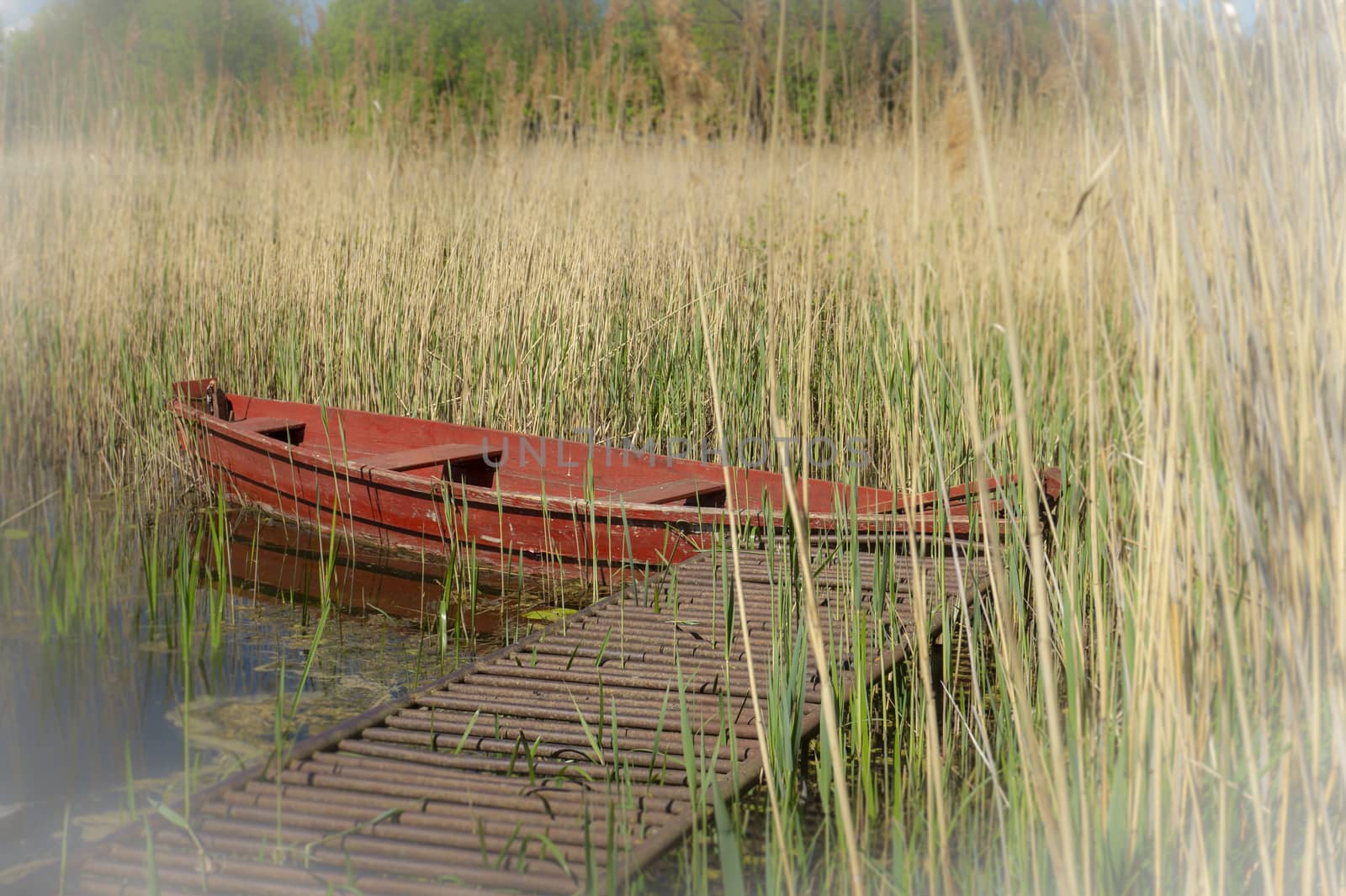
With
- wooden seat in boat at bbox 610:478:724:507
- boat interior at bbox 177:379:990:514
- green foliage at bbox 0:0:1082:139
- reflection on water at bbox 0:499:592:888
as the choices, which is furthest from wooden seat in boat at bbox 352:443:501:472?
green foliage at bbox 0:0:1082:139

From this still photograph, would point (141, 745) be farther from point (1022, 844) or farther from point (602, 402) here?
point (602, 402)

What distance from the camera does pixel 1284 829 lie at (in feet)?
4.41

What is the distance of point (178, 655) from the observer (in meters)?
3.37

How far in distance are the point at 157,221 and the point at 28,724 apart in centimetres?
425

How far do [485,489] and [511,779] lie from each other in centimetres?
211

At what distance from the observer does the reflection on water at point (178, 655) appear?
264 cm

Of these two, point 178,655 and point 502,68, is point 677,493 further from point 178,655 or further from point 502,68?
point 502,68

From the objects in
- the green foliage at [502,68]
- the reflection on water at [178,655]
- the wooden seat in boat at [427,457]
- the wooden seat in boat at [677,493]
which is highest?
the green foliage at [502,68]

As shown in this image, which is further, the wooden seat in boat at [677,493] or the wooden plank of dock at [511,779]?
the wooden seat in boat at [677,493]

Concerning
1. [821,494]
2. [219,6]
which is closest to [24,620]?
[821,494]

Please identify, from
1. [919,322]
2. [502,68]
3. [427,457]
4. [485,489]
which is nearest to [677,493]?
[485,489]

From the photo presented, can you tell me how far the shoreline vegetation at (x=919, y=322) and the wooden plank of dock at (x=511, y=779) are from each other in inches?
6.7

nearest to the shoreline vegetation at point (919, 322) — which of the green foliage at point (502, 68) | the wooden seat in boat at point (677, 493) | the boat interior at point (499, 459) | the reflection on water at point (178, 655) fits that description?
the green foliage at point (502, 68)

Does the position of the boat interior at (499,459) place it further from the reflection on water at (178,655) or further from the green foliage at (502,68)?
the green foliage at (502,68)
